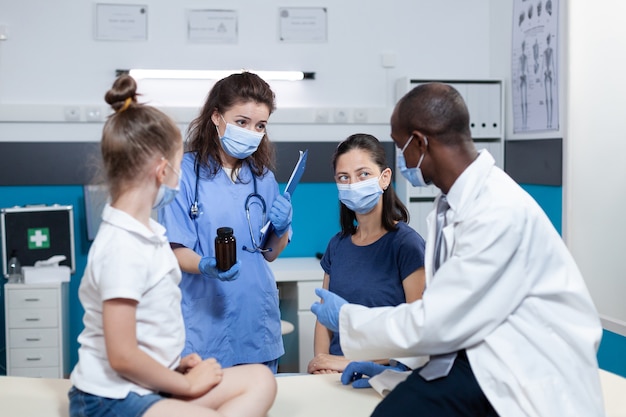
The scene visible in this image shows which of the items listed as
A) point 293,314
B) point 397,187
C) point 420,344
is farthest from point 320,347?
point 397,187

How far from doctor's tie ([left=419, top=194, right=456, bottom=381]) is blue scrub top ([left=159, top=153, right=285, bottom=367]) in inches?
25.9

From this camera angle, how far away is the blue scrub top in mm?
1994

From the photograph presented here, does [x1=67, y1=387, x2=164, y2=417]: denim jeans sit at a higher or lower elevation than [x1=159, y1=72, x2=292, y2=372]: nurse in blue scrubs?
lower

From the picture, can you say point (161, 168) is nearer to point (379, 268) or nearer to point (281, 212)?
point (281, 212)

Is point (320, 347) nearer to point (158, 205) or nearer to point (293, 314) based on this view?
point (158, 205)

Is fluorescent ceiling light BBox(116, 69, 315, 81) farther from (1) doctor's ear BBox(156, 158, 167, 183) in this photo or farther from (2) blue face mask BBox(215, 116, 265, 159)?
(1) doctor's ear BBox(156, 158, 167, 183)

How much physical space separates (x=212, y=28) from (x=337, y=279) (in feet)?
8.12

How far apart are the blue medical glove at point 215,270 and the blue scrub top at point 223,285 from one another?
0.40 feet

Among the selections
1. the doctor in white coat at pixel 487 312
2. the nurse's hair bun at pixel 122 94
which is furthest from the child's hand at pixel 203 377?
the nurse's hair bun at pixel 122 94

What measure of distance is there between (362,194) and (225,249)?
1.75ft

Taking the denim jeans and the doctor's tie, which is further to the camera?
the doctor's tie

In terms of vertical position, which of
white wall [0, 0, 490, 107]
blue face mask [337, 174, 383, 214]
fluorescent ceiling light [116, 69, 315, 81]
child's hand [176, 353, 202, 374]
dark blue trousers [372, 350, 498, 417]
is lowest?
dark blue trousers [372, 350, 498, 417]

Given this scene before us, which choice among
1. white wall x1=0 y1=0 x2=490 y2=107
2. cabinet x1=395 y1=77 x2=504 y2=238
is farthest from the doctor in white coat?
white wall x1=0 y1=0 x2=490 y2=107

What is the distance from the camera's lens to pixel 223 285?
2041 millimetres
